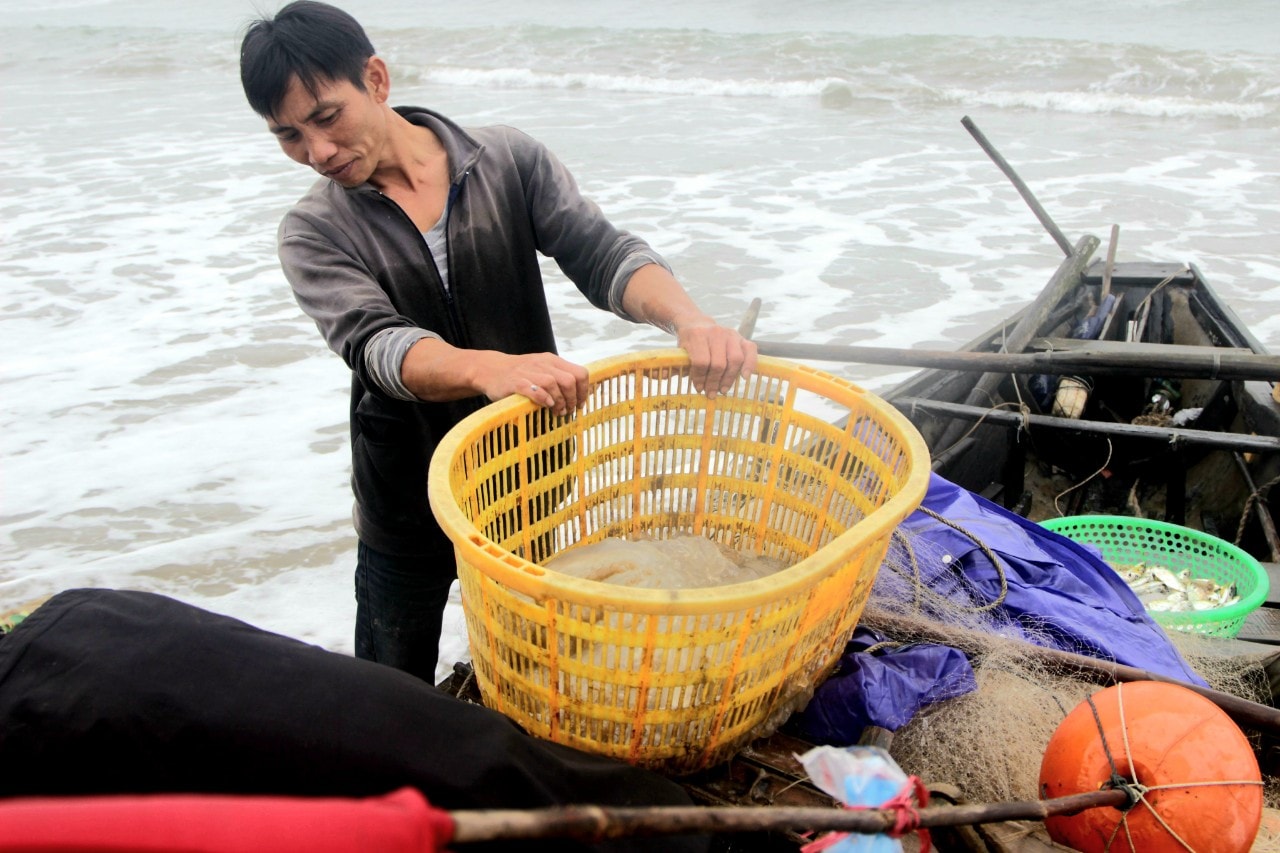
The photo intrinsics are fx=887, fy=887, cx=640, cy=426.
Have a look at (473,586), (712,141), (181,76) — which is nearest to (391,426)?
(473,586)

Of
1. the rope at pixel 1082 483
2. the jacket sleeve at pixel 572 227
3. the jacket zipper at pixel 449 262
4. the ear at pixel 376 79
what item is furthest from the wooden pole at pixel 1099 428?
the ear at pixel 376 79

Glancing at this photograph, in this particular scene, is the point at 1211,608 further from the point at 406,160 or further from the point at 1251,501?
the point at 406,160

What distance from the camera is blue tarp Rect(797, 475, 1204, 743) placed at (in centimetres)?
175

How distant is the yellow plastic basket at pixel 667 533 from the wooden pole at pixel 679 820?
33 cm

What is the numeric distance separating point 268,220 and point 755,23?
1607cm

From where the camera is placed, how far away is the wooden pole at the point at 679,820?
0.66 m

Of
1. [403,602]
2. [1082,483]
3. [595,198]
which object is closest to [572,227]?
[403,602]

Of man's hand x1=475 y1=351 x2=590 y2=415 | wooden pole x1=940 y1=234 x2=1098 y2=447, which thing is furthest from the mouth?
wooden pole x1=940 y1=234 x2=1098 y2=447

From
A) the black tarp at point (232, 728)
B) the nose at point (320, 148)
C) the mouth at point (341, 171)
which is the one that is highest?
the nose at point (320, 148)

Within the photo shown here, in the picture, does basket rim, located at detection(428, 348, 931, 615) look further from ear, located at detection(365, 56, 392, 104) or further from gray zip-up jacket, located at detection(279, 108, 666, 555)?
ear, located at detection(365, 56, 392, 104)

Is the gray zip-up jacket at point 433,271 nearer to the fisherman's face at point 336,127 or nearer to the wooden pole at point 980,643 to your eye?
the fisherman's face at point 336,127

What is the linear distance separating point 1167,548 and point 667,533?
2.13m

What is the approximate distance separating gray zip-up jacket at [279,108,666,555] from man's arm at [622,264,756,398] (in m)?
0.06

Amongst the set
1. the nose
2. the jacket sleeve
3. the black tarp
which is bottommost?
the black tarp
